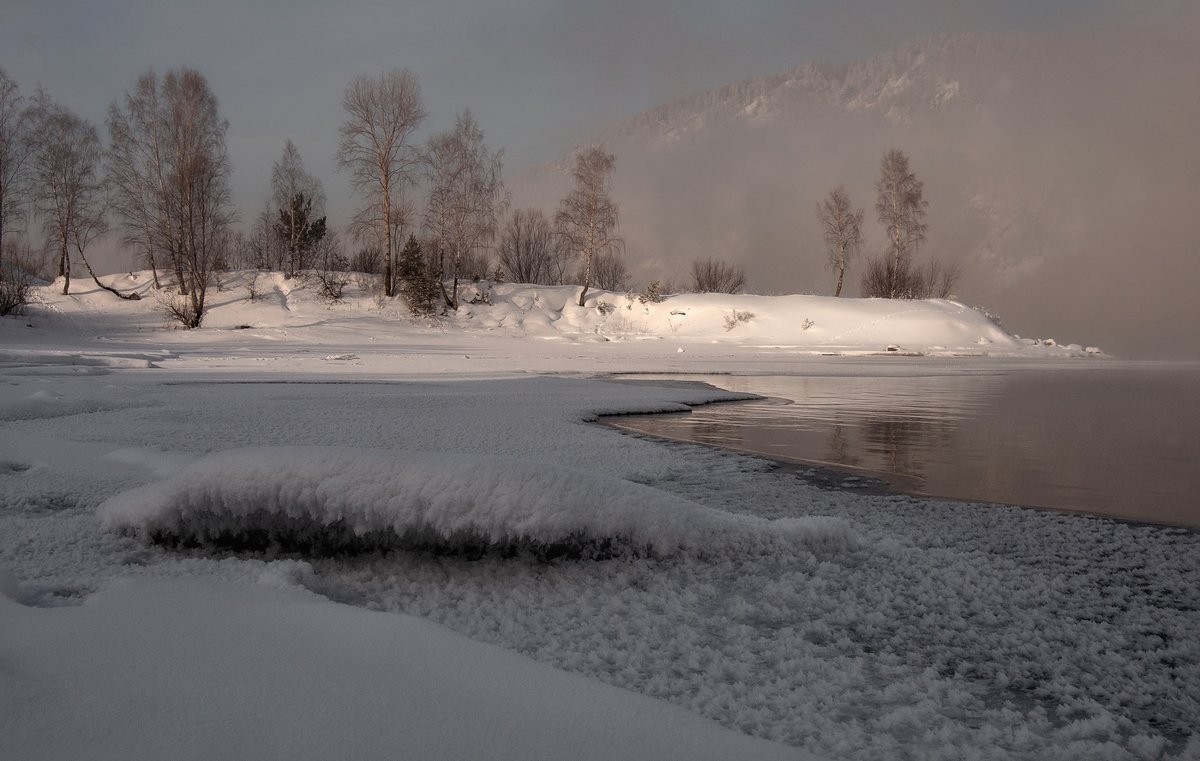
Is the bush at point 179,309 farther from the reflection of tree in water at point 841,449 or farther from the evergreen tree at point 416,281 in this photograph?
the reflection of tree in water at point 841,449

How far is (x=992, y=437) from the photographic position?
5504mm

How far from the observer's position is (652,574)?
2090mm

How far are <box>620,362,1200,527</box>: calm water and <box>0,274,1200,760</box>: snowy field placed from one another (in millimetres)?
657

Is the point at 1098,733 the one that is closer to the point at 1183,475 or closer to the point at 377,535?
the point at 377,535

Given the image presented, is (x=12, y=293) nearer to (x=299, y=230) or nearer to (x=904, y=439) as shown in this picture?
(x=299, y=230)

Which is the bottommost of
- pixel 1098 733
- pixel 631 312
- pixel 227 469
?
pixel 1098 733

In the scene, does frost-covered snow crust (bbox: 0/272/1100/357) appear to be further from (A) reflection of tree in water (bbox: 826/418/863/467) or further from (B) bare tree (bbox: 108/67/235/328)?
(A) reflection of tree in water (bbox: 826/418/863/467)

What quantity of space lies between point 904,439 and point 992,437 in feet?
2.59

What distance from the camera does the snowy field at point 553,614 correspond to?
119 centimetres

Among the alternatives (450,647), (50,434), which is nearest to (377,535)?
(450,647)

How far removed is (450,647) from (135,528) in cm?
133

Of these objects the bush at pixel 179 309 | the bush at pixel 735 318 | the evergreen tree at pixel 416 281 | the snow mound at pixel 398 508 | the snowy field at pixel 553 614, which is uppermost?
the evergreen tree at pixel 416 281

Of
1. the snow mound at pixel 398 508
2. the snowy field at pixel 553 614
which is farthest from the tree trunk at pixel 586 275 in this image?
the snow mound at pixel 398 508

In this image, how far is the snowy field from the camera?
119 cm
